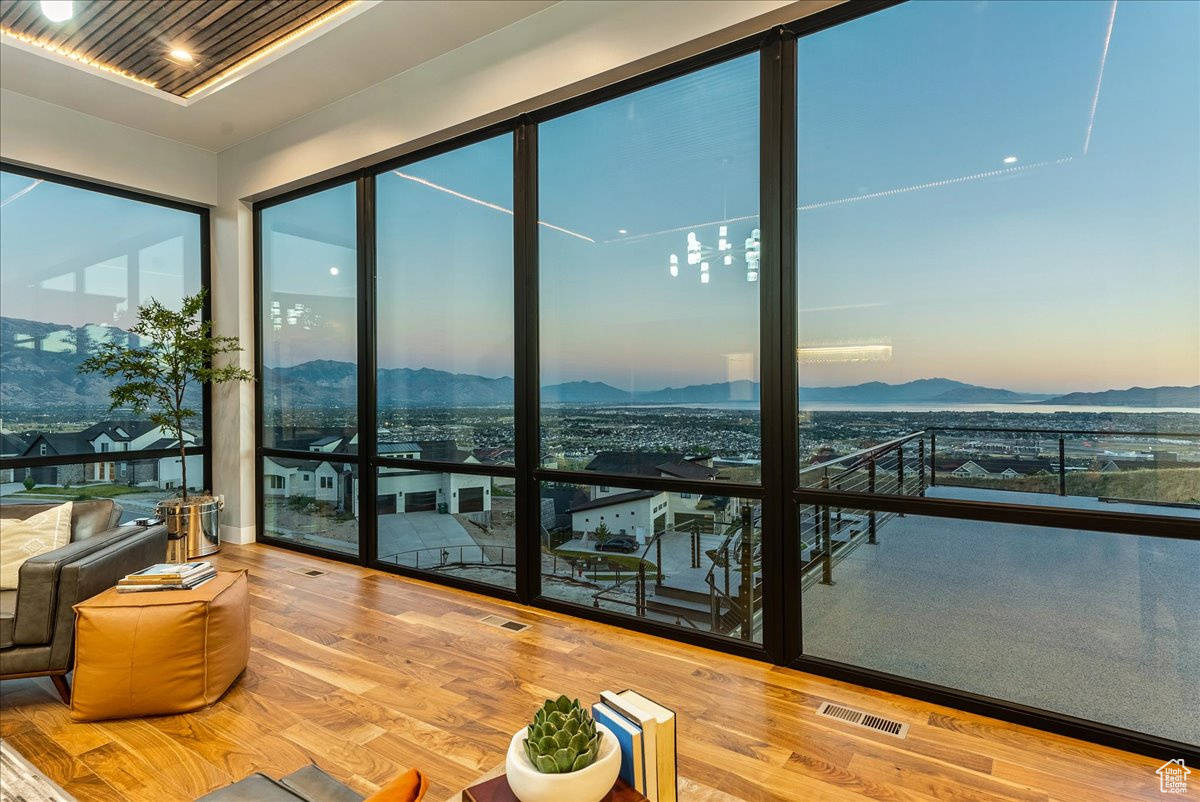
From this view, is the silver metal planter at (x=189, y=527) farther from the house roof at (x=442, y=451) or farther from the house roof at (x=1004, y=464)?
the house roof at (x=1004, y=464)

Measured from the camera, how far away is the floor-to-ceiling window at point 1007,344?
7.36 ft

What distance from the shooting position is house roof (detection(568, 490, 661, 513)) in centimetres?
342

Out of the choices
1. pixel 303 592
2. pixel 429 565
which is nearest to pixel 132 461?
pixel 303 592

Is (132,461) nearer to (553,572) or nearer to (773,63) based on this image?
(553,572)

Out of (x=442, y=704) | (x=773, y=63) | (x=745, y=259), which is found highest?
(x=773, y=63)

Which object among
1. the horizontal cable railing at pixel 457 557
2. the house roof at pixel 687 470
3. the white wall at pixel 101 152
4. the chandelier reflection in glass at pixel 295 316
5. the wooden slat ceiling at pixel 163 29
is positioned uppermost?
the wooden slat ceiling at pixel 163 29

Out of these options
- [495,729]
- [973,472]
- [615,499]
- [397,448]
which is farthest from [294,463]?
[973,472]

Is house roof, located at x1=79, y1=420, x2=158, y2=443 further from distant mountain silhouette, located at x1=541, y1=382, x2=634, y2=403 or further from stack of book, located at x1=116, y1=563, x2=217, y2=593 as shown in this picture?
distant mountain silhouette, located at x1=541, y1=382, x2=634, y2=403

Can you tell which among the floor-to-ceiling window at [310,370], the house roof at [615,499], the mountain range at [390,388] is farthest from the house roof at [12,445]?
the house roof at [615,499]

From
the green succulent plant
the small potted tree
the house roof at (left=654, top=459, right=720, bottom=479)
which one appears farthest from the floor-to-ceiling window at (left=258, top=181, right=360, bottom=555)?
the green succulent plant

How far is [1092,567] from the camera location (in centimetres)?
237

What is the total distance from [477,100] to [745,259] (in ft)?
6.37

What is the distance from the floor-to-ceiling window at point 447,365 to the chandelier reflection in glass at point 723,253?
1.21 m

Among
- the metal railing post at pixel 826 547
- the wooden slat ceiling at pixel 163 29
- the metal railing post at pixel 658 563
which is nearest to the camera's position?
the metal railing post at pixel 826 547
